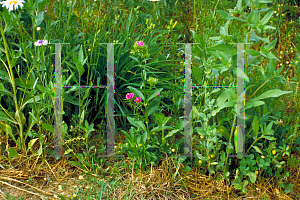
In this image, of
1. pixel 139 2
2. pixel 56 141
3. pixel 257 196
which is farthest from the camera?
pixel 139 2

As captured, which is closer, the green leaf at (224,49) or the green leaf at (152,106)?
the green leaf at (224,49)

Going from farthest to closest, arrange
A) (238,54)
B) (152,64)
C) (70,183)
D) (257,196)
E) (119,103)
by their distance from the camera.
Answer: (152,64)
(119,103)
(70,183)
(257,196)
(238,54)

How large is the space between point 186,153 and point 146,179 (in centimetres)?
24

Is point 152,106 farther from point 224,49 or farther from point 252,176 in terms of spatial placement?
point 252,176

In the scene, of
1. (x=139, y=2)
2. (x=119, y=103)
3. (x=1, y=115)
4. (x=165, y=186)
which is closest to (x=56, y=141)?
(x=1, y=115)

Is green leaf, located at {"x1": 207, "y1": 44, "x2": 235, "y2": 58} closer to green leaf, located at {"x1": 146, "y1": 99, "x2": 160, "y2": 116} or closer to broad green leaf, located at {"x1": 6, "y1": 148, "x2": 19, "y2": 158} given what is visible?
green leaf, located at {"x1": 146, "y1": 99, "x2": 160, "y2": 116}

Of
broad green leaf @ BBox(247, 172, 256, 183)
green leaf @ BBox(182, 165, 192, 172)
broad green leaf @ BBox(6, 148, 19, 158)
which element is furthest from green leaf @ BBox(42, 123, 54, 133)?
broad green leaf @ BBox(247, 172, 256, 183)

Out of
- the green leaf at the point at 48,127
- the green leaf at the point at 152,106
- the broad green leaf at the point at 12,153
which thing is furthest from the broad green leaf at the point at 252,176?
the broad green leaf at the point at 12,153

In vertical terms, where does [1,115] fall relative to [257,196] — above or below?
above

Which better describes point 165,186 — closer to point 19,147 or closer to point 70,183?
point 70,183

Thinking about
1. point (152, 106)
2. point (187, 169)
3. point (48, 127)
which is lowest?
point (187, 169)

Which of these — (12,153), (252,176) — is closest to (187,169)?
(252,176)

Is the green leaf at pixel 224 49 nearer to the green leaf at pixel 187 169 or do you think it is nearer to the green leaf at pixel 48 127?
the green leaf at pixel 187 169

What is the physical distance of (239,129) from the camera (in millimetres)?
1340
